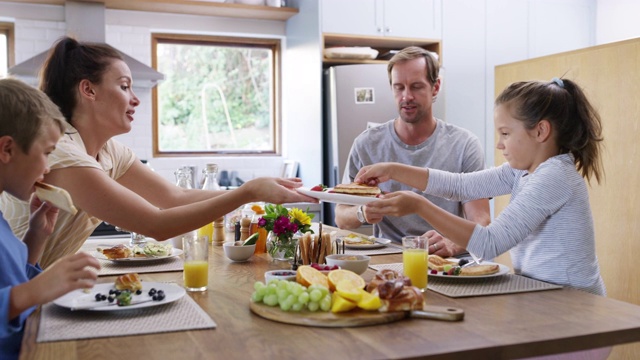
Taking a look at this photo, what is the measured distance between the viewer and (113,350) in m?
1.21

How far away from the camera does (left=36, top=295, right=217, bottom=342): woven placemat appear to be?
1.30m

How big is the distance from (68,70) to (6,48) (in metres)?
2.73

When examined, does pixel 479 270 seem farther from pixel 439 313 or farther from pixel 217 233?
pixel 217 233

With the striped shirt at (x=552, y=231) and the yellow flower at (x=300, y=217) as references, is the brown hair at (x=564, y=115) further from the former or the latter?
the yellow flower at (x=300, y=217)

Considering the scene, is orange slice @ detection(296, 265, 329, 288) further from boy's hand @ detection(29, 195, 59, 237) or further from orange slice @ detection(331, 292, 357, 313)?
boy's hand @ detection(29, 195, 59, 237)

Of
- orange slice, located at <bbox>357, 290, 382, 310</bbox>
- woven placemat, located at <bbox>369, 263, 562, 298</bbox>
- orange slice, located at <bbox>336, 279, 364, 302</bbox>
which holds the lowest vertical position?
woven placemat, located at <bbox>369, 263, 562, 298</bbox>

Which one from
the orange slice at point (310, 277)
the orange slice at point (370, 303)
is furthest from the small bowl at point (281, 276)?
the orange slice at point (370, 303)

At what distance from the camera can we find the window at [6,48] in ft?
14.8

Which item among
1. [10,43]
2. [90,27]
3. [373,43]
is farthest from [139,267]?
[373,43]

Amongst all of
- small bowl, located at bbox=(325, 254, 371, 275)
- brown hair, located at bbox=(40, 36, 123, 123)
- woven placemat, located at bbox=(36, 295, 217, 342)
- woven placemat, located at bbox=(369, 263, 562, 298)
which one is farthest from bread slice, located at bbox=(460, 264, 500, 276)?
brown hair, located at bbox=(40, 36, 123, 123)

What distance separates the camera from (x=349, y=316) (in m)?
1.39

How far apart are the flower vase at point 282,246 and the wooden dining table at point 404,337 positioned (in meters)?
0.54

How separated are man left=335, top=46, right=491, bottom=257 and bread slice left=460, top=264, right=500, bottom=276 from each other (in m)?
1.06

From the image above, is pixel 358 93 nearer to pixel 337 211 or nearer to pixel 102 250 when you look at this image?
pixel 337 211
